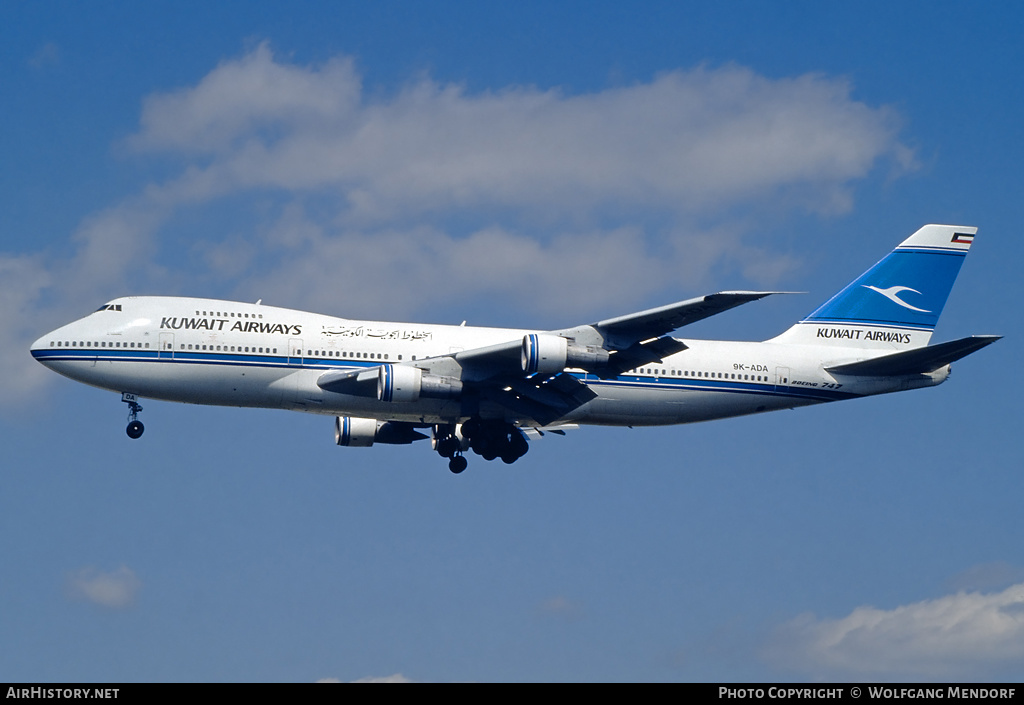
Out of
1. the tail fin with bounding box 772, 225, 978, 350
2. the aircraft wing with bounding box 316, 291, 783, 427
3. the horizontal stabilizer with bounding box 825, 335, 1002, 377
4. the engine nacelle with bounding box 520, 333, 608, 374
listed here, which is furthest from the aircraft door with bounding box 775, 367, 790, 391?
the engine nacelle with bounding box 520, 333, 608, 374

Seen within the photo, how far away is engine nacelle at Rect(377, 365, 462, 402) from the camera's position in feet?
123

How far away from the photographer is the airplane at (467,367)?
3794 cm

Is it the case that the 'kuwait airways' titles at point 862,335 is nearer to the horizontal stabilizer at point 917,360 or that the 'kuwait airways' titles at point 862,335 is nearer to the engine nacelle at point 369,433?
the horizontal stabilizer at point 917,360

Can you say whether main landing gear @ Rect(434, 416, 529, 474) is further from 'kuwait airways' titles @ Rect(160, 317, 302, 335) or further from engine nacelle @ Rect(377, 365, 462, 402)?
'kuwait airways' titles @ Rect(160, 317, 302, 335)

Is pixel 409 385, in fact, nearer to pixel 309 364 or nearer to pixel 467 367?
pixel 467 367

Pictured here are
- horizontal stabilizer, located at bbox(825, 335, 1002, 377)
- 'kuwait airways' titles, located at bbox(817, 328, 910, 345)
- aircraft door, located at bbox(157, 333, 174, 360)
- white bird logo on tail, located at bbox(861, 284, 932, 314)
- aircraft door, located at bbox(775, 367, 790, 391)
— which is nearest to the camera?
horizontal stabilizer, located at bbox(825, 335, 1002, 377)

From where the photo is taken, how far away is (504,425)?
41.5m

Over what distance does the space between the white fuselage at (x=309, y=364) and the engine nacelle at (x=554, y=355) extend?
3.03 meters

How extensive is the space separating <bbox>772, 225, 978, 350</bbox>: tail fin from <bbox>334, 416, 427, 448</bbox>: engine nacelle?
14772 mm
